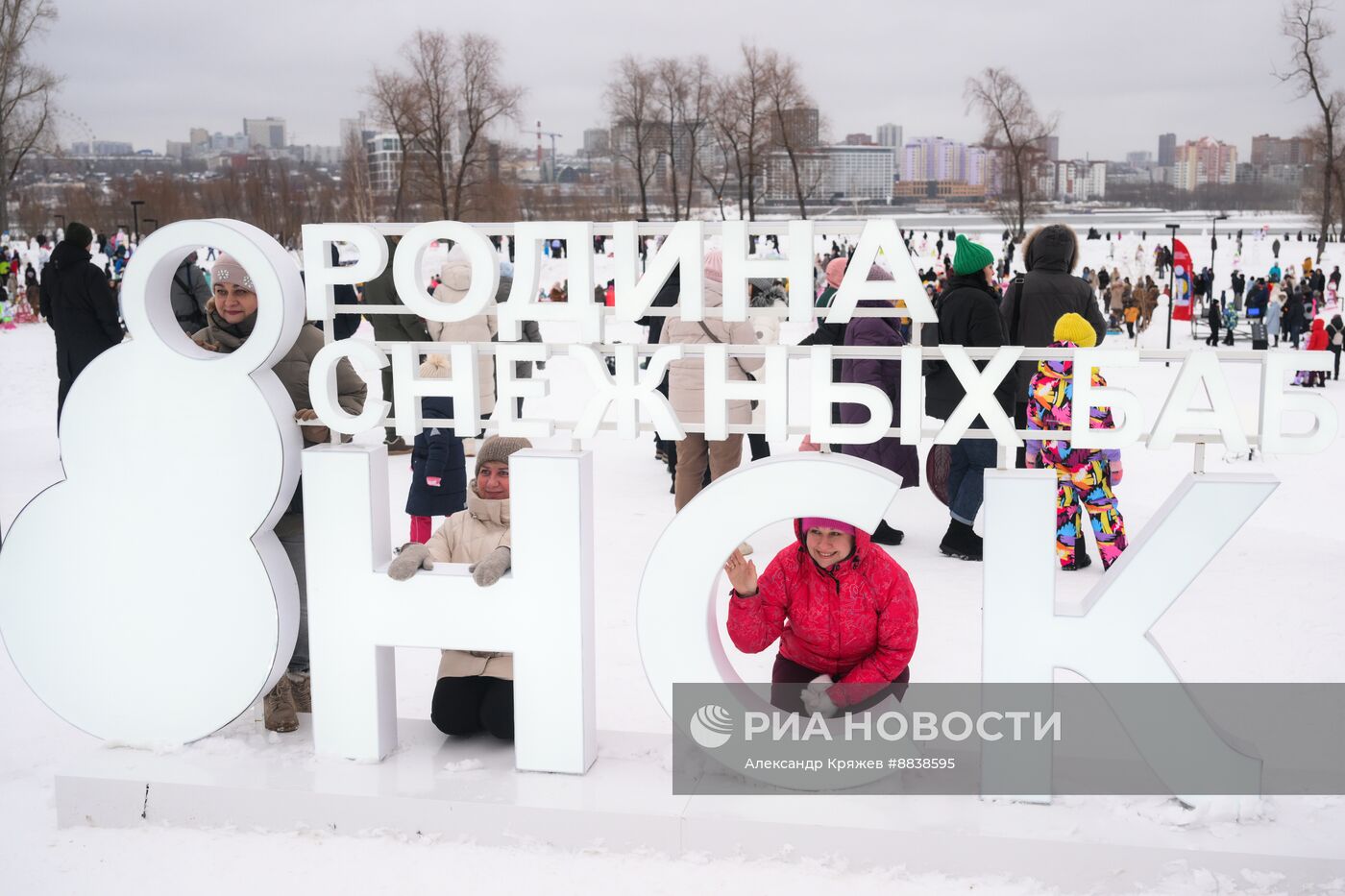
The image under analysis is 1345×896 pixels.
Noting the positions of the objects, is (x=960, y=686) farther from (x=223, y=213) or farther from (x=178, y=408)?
(x=223, y=213)

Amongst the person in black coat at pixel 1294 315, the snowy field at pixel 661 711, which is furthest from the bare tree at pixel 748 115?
the snowy field at pixel 661 711

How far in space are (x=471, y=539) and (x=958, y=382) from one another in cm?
261

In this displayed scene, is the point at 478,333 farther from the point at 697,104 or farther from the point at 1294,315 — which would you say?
the point at 697,104

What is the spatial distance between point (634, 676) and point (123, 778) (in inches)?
68.7

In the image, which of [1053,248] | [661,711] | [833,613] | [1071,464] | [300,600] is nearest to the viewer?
[833,613]

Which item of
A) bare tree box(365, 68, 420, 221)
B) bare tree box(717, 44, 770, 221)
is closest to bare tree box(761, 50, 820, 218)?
bare tree box(717, 44, 770, 221)

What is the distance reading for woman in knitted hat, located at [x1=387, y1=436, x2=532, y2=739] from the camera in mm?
3422

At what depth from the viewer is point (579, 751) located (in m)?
3.36

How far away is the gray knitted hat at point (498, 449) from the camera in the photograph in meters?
3.68

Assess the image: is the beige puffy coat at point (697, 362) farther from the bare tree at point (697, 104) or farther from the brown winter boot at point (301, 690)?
the bare tree at point (697, 104)

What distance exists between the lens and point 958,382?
5457 millimetres

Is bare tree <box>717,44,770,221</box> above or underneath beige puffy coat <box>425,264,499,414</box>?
above

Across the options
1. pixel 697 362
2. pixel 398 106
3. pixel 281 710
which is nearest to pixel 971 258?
pixel 697 362

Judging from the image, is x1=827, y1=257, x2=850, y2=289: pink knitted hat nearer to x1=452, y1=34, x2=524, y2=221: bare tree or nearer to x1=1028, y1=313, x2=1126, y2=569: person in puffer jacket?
x1=1028, y1=313, x2=1126, y2=569: person in puffer jacket
